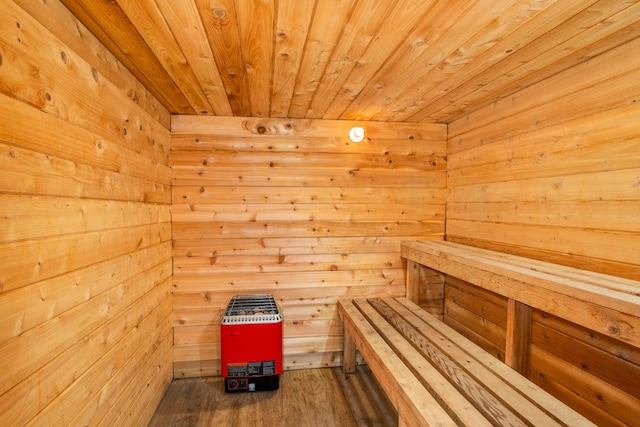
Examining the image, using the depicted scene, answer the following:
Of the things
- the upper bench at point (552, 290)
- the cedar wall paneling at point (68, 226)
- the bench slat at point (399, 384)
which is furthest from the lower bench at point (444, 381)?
the cedar wall paneling at point (68, 226)

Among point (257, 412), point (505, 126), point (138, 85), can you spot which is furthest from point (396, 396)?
point (138, 85)

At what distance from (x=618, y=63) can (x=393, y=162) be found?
5.17 feet

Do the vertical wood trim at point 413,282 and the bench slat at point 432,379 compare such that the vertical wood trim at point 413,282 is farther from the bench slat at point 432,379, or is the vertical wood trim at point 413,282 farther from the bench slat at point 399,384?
the bench slat at point 399,384

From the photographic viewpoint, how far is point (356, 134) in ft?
8.85

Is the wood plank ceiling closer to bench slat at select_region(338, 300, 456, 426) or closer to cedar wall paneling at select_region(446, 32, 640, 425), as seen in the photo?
cedar wall paneling at select_region(446, 32, 640, 425)

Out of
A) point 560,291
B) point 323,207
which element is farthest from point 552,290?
point 323,207

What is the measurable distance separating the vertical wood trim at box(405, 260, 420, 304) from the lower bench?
1.64 feet

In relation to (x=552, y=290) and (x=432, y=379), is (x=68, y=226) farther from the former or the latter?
(x=552, y=290)

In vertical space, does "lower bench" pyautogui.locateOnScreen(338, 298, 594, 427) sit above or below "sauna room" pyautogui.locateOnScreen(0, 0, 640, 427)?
below

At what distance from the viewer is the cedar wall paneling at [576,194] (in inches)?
56.2

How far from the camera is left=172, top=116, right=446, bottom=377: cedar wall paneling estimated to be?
2.61 meters

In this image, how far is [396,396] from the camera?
1.50 meters

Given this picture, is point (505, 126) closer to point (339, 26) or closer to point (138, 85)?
point (339, 26)

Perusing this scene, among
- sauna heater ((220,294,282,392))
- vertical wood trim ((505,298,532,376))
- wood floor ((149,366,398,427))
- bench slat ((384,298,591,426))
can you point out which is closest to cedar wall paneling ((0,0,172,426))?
wood floor ((149,366,398,427))
